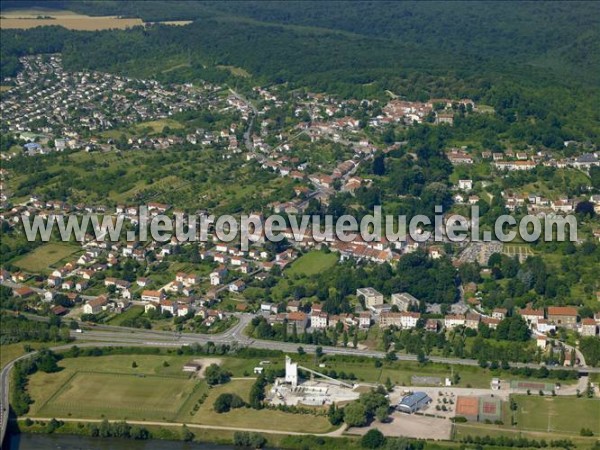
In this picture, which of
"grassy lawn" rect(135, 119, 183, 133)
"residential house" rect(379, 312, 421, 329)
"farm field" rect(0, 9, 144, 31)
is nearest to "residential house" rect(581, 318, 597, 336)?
"residential house" rect(379, 312, 421, 329)

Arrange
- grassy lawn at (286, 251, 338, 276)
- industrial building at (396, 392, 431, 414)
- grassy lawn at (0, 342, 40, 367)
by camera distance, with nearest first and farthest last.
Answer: industrial building at (396, 392, 431, 414), grassy lawn at (0, 342, 40, 367), grassy lawn at (286, 251, 338, 276)

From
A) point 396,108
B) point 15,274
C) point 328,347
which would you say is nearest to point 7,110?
point 396,108

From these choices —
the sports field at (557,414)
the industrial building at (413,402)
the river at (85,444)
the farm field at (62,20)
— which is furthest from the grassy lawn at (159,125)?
the sports field at (557,414)

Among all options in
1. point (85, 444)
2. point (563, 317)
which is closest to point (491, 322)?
point (563, 317)

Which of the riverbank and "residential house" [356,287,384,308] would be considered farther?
"residential house" [356,287,384,308]

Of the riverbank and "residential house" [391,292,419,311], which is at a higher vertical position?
"residential house" [391,292,419,311]

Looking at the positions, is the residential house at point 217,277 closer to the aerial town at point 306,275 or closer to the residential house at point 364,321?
the aerial town at point 306,275

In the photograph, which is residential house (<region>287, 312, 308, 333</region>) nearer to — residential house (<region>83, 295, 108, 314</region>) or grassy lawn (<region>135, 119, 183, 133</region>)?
residential house (<region>83, 295, 108, 314</region>)
